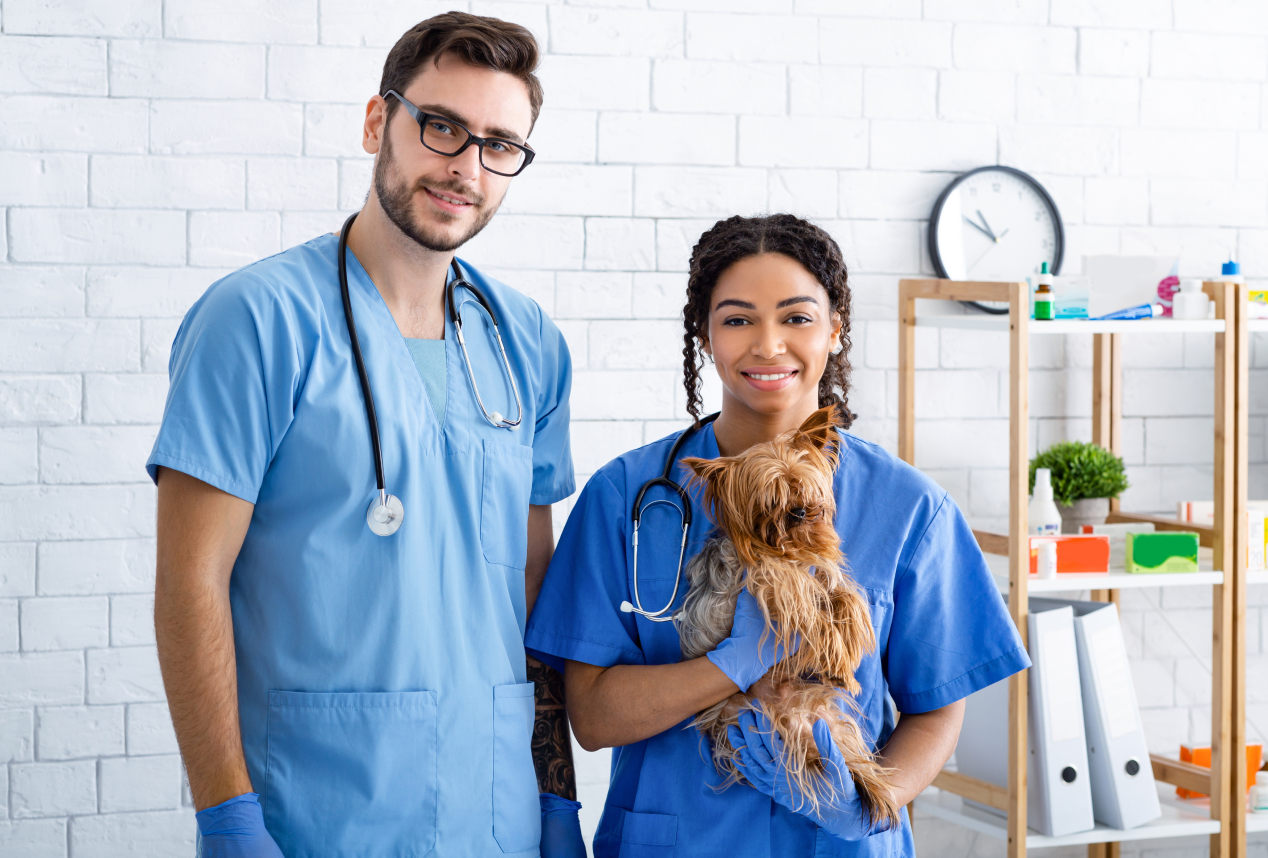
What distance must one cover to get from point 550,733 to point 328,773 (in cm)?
37

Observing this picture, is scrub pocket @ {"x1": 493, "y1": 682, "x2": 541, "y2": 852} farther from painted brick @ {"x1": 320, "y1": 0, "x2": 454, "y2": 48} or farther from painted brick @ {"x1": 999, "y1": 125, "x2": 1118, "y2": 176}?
Result: painted brick @ {"x1": 999, "y1": 125, "x2": 1118, "y2": 176}

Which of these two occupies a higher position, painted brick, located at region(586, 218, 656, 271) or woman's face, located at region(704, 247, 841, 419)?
painted brick, located at region(586, 218, 656, 271)

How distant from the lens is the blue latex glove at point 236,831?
1.26 m

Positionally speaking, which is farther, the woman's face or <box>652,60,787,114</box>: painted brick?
<box>652,60,787,114</box>: painted brick

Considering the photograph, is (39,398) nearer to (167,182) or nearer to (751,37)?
(167,182)

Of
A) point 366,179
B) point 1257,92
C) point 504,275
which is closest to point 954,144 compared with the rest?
point 1257,92

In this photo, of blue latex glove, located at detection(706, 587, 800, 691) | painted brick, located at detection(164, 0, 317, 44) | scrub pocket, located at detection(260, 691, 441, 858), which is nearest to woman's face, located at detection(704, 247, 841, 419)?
blue latex glove, located at detection(706, 587, 800, 691)

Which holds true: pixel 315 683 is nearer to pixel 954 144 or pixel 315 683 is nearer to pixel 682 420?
pixel 682 420

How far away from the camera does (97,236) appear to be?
2.46 metres

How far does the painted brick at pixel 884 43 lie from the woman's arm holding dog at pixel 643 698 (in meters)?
1.92

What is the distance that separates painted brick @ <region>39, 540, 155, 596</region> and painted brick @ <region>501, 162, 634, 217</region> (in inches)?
46.3

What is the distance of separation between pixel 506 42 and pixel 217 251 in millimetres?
1349

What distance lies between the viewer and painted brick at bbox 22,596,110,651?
246 cm

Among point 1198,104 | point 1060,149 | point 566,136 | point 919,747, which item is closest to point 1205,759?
point 1060,149
